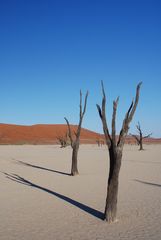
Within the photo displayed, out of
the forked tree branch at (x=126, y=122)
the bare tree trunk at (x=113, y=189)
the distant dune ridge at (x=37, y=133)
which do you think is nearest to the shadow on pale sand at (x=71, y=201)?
the bare tree trunk at (x=113, y=189)

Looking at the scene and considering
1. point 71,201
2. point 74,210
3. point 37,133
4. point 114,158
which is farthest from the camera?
point 37,133

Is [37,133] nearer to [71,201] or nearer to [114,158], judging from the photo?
[71,201]

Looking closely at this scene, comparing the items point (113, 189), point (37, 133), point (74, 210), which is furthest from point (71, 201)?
point (37, 133)

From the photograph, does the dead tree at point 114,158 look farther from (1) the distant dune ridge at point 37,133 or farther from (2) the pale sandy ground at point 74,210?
(1) the distant dune ridge at point 37,133

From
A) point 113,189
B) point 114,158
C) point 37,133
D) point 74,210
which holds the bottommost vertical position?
point 74,210

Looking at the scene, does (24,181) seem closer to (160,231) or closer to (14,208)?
(14,208)

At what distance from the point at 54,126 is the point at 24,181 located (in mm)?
139694

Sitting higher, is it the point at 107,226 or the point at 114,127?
the point at 114,127

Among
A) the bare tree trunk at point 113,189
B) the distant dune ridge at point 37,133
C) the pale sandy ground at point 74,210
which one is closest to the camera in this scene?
the pale sandy ground at point 74,210

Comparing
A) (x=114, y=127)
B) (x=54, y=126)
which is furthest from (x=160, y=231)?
(x=54, y=126)

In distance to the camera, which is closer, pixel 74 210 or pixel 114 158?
pixel 114 158

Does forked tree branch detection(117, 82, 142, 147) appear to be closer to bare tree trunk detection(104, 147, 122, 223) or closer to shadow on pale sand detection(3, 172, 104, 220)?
bare tree trunk detection(104, 147, 122, 223)

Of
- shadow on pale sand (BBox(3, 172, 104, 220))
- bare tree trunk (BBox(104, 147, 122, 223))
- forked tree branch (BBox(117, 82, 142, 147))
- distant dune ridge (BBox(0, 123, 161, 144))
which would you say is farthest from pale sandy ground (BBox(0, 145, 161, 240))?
distant dune ridge (BBox(0, 123, 161, 144))

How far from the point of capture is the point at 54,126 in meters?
154
